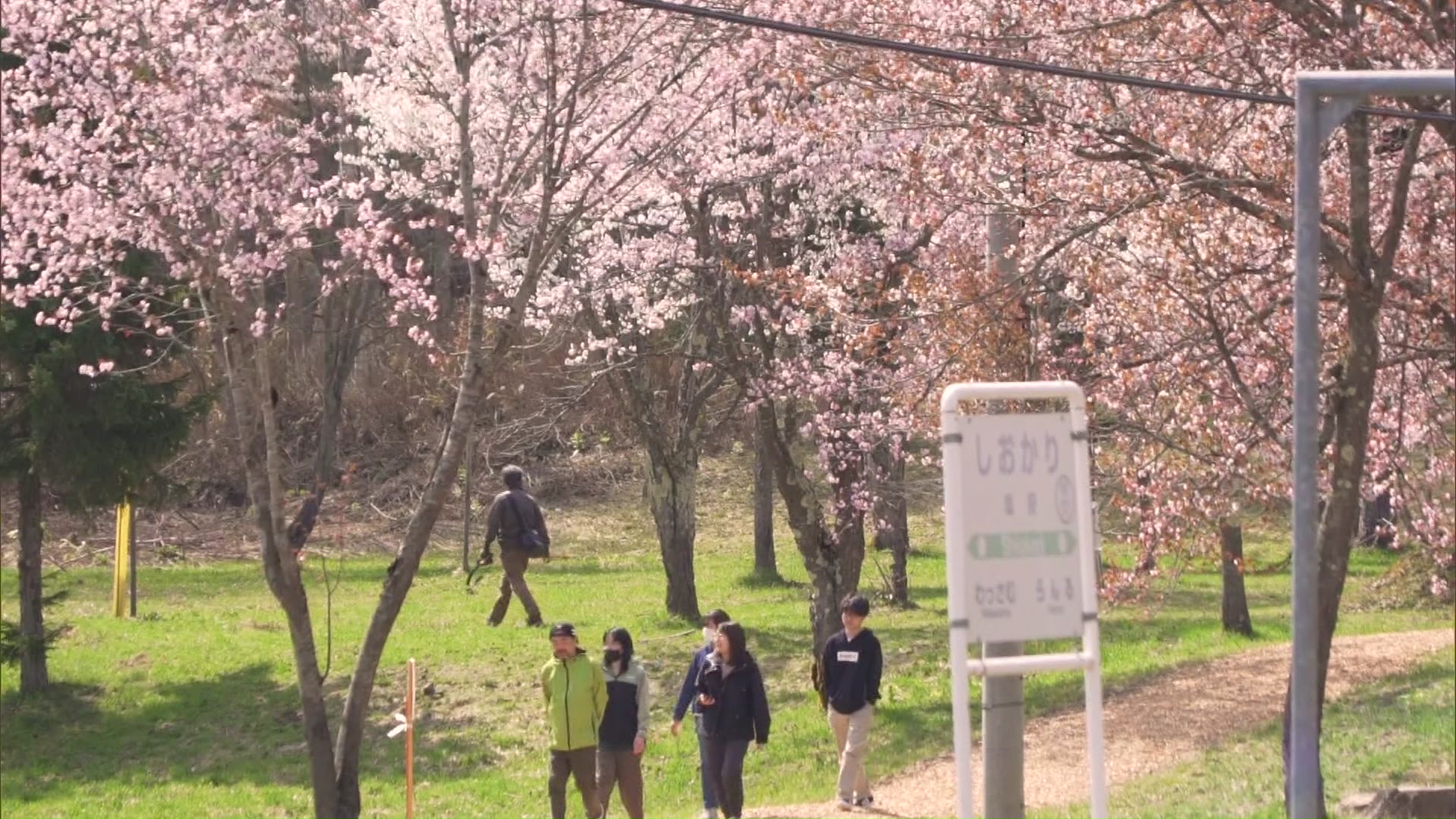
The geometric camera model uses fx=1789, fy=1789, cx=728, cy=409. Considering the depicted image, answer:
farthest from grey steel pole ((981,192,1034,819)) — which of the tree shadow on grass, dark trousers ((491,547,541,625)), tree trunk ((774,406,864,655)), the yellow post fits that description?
the yellow post

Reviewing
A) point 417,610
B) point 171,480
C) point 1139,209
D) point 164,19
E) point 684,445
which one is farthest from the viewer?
point 417,610

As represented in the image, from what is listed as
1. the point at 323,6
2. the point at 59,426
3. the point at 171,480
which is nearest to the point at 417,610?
the point at 171,480

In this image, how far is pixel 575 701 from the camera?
43.2 feet

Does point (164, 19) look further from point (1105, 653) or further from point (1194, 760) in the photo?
point (1105, 653)

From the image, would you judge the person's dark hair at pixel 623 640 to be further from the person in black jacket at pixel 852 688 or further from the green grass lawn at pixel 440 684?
the green grass lawn at pixel 440 684

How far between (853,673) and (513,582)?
22.2 ft

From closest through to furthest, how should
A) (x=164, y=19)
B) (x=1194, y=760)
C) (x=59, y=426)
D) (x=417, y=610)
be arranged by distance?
(x=164, y=19) → (x=1194, y=760) → (x=59, y=426) → (x=417, y=610)

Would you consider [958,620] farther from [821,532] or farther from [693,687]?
[821,532]

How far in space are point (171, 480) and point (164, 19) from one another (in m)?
11.9

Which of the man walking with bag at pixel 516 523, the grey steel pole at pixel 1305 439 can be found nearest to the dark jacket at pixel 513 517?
the man walking with bag at pixel 516 523

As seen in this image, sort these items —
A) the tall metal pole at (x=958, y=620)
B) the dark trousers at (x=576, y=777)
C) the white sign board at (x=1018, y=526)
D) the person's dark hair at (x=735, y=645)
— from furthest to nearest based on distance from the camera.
A: 1. the person's dark hair at (x=735, y=645)
2. the dark trousers at (x=576, y=777)
3. the white sign board at (x=1018, y=526)
4. the tall metal pole at (x=958, y=620)

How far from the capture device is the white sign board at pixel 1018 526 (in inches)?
255

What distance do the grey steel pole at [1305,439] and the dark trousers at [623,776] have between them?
7.48 metres

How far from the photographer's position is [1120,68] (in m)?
12.1
